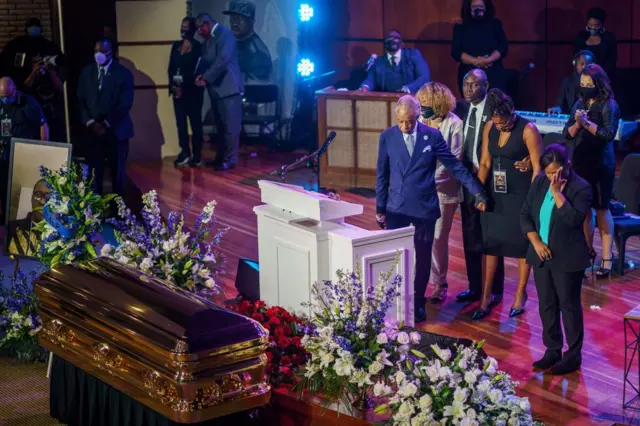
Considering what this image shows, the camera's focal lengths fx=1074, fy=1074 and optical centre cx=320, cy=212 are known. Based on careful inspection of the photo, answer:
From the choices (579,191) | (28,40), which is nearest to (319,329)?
(579,191)

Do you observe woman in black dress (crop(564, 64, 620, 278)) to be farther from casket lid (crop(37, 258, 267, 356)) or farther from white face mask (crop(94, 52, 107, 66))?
white face mask (crop(94, 52, 107, 66))

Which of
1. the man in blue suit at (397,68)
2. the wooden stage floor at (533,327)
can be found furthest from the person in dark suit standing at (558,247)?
the man in blue suit at (397,68)

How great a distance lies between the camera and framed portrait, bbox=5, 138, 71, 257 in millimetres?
8422

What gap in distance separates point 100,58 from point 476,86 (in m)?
4.68

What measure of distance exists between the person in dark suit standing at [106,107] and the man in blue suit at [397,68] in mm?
2390

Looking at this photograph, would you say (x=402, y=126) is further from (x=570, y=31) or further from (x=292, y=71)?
(x=292, y=71)

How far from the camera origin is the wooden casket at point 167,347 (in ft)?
14.9

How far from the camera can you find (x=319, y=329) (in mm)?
4742

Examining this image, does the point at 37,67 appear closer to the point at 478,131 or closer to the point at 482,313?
the point at 478,131

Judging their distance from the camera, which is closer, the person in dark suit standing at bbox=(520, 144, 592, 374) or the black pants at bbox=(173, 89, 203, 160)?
the person in dark suit standing at bbox=(520, 144, 592, 374)

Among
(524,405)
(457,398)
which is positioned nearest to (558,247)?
(524,405)

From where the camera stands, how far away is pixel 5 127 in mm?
9969

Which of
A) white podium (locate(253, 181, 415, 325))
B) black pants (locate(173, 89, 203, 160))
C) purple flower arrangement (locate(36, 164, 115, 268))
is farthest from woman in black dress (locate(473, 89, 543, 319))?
black pants (locate(173, 89, 203, 160))

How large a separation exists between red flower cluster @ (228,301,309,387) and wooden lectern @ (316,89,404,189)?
5.22 m
